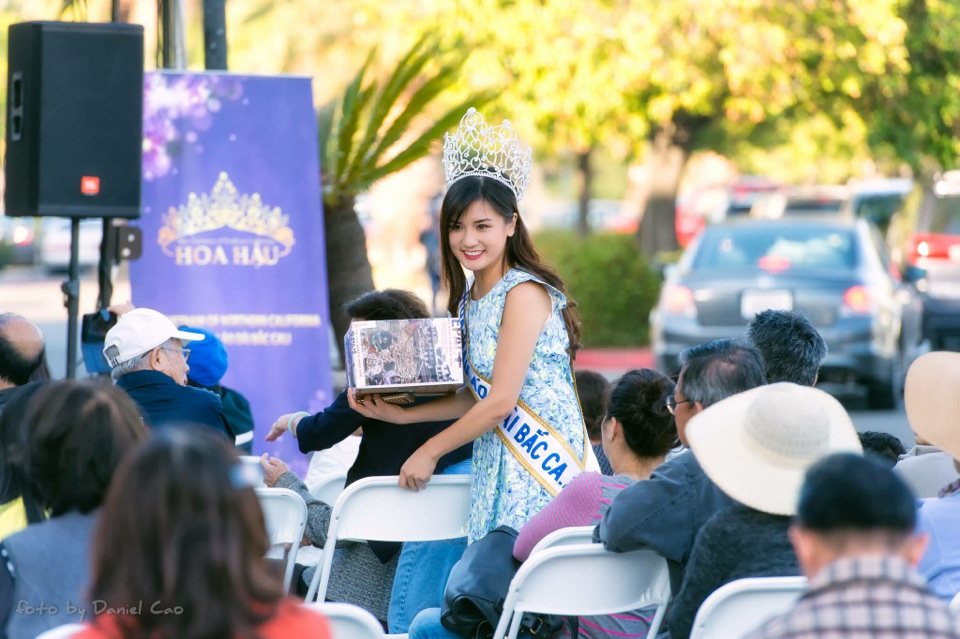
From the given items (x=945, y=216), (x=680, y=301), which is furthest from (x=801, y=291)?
(x=945, y=216)

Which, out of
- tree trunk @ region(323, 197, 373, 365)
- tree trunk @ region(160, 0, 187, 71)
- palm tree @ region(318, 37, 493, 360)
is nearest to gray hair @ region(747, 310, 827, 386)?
palm tree @ region(318, 37, 493, 360)

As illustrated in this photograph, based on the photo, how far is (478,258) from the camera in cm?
397

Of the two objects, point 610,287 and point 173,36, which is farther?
point 610,287

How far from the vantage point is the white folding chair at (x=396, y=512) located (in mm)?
4051

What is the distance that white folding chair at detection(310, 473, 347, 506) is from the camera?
4.84m

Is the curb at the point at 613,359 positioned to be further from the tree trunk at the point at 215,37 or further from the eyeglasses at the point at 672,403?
the eyeglasses at the point at 672,403

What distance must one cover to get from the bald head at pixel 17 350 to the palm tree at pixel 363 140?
366 cm

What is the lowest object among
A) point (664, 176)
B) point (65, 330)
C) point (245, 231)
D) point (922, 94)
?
point (65, 330)

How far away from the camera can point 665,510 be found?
3.32m

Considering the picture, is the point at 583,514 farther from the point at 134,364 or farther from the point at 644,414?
the point at 134,364

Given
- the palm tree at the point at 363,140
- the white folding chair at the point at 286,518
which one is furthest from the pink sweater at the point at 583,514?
the palm tree at the point at 363,140

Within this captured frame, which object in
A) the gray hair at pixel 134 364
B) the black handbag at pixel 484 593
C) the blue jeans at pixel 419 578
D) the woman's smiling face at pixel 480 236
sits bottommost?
the blue jeans at pixel 419 578

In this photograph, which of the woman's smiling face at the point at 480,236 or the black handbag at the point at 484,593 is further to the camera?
the woman's smiling face at the point at 480,236

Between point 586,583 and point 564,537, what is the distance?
0.14 metres
